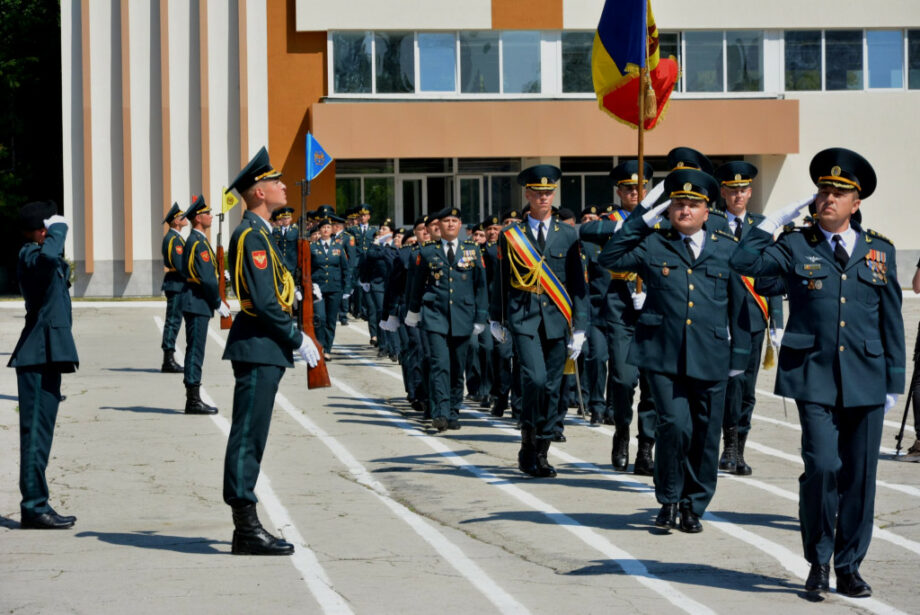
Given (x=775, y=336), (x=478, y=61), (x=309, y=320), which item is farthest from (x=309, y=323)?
(x=478, y=61)

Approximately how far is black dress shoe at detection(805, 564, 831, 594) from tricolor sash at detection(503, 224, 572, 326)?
417 cm

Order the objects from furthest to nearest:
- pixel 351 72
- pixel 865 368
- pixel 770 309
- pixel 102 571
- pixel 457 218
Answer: pixel 351 72 → pixel 457 218 → pixel 770 309 → pixel 102 571 → pixel 865 368

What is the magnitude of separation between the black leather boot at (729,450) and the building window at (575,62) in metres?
29.5

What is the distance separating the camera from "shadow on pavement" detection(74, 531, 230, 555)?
8.17 metres

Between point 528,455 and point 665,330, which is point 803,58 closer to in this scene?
point 528,455

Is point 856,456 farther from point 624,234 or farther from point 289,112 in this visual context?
point 289,112

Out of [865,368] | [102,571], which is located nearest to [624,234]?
[865,368]

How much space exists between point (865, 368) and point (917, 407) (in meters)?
4.78

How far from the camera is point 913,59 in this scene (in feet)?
131

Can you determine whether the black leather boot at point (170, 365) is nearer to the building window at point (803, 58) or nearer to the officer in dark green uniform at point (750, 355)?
the officer in dark green uniform at point (750, 355)

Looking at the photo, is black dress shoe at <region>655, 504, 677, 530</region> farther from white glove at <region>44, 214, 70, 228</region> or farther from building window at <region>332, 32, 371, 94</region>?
building window at <region>332, 32, 371, 94</region>

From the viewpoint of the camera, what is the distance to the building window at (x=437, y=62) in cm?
3906

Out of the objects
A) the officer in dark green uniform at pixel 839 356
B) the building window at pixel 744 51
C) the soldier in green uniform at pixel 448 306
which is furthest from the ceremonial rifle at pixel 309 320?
the building window at pixel 744 51

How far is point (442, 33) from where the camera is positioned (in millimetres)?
39156
